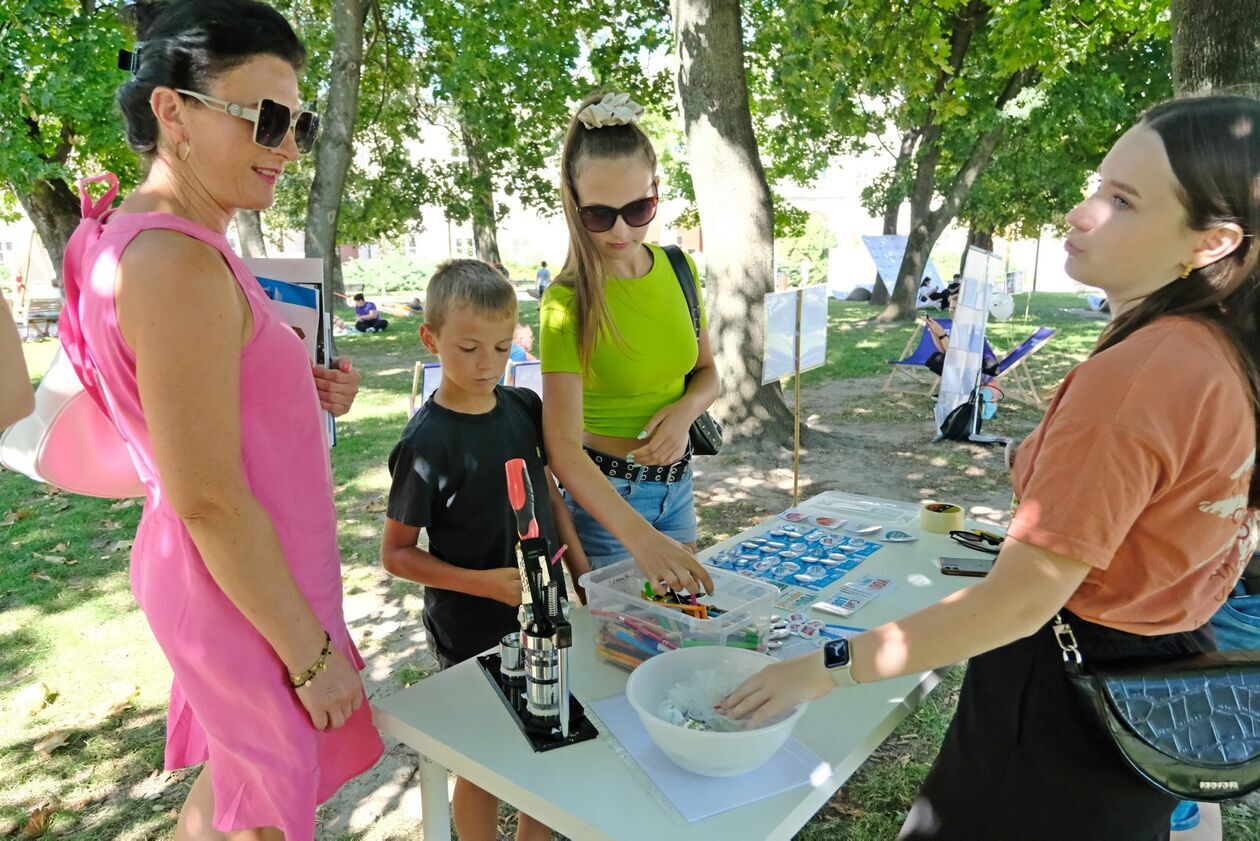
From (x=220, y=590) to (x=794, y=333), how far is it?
3.66 m

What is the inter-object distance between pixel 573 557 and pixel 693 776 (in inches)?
37.6

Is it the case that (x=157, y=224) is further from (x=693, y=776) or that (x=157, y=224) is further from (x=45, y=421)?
(x=693, y=776)

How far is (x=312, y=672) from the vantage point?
4.52ft

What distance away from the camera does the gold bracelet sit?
1.37 meters

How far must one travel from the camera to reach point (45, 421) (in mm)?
1438

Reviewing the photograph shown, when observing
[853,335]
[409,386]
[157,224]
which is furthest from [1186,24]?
[853,335]

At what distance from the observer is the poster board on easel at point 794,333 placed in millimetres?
4367

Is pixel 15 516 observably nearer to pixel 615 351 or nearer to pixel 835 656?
pixel 615 351

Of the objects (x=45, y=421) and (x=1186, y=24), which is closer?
(x=45, y=421)

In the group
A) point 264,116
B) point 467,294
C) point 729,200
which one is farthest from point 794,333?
point 264,116

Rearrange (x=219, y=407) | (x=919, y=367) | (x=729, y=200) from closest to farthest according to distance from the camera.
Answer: (x=219, y=407), (x=729, y=200), (x=919, y=367)

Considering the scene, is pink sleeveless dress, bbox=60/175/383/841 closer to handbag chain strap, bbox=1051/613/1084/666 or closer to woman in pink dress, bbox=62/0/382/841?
woman in pink dress, bbox=62/0/382/841

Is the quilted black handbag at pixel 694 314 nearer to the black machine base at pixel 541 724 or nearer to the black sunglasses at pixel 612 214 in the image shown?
the black sunglasses at pixel 612 214

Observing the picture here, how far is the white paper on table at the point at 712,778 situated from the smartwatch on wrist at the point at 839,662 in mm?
156
